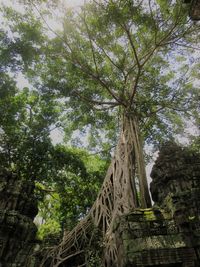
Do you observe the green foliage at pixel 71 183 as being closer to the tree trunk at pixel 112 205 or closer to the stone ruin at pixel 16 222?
the stone ruin at pixel 16 222

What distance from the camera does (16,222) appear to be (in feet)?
20.6

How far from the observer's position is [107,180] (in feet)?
23.8

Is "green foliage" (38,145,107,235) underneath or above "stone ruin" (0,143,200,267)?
above

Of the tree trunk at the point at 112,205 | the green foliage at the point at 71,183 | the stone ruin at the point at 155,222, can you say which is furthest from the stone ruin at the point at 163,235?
the green foliage at the point at 71,183

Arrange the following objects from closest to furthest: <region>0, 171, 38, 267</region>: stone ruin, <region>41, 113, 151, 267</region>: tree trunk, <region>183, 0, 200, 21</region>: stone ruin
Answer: <region>183, 0, 200, 21</region>: stone ruin, <region>41, 113, 151, 267</region>: tree trunk, <region>0, 171, 38, 267</region>: stone ruin

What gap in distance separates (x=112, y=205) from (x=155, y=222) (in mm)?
2068

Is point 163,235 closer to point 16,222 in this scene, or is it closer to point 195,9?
point 16,222

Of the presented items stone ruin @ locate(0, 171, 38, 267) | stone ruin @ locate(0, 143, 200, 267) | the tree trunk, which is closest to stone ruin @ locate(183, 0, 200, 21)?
stone ruin @ locate(0, 143, 200, 267)

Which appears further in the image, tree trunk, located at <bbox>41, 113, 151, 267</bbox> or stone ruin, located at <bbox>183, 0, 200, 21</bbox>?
tree trunk, located at <bbox>41, 113, 151, 267</bbox>

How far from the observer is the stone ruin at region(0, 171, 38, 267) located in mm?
5977

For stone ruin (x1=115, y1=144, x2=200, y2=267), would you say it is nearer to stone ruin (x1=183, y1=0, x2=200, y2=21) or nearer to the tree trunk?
the tree trunk

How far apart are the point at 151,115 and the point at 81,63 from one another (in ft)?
11.7

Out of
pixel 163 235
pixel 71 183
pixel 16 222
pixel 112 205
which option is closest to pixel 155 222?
pixel 163 235

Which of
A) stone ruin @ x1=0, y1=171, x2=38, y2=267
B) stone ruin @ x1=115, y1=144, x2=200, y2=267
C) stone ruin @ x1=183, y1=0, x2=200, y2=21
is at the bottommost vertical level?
stone ruin @ x1=115, y1=144, x2=200, y2=267
